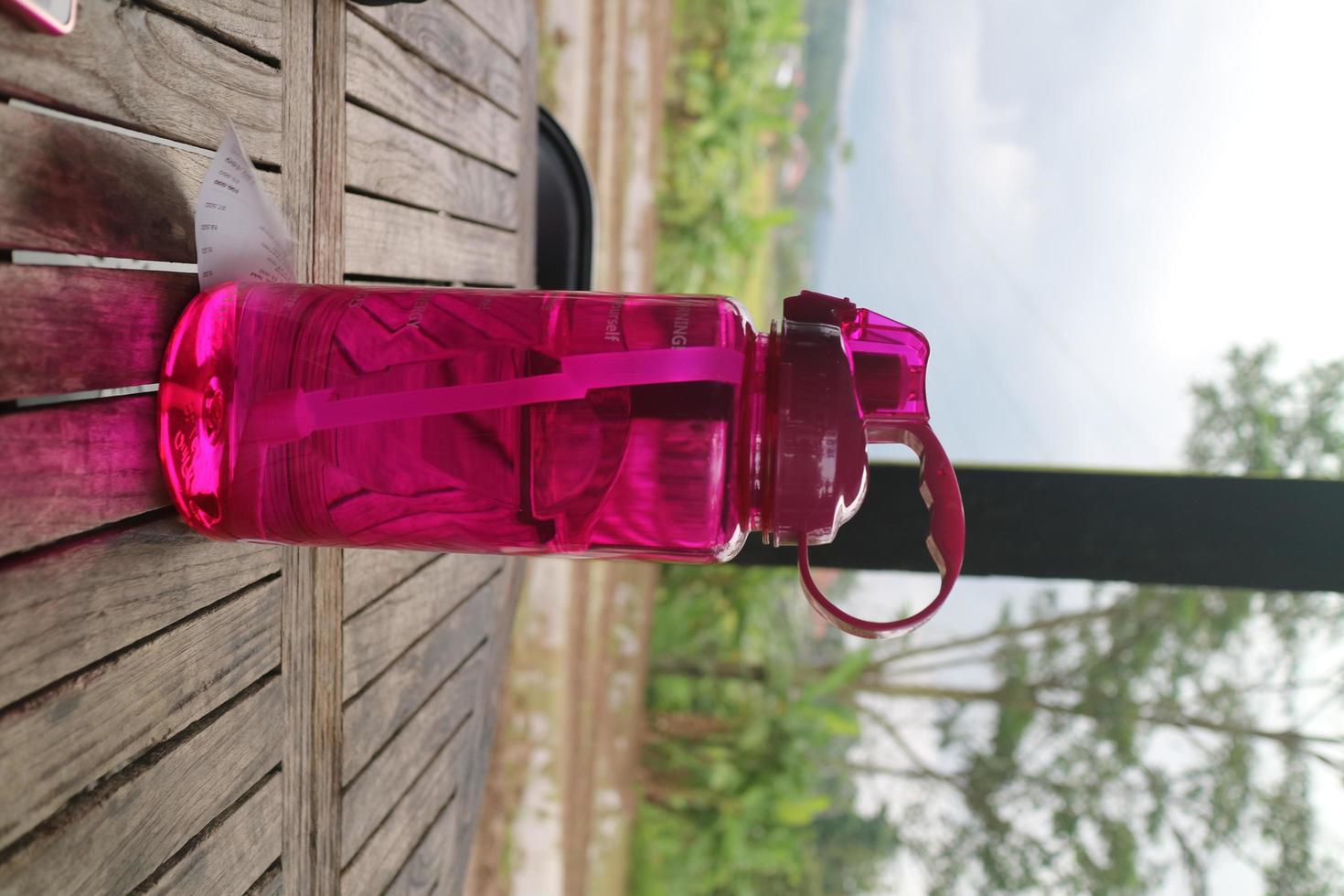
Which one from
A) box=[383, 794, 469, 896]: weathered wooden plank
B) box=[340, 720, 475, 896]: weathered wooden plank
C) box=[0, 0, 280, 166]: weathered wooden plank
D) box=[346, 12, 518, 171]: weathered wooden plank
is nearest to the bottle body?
box=[0, 0, 280, 166]: weathered wooden plank

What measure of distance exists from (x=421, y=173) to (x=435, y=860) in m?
0.88

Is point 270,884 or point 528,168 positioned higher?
point 528,168

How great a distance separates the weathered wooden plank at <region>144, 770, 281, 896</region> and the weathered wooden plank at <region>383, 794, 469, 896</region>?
316 millimetres

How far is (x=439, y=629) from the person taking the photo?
1227mm

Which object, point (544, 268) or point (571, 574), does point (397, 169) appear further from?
point (571, 574)

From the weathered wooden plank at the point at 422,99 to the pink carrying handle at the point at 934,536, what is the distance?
65cm

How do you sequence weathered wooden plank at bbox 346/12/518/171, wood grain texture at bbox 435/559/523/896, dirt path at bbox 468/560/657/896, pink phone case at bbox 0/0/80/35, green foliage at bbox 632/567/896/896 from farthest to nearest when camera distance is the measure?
green foliage at bbox 632/567/896/896 < dirt path at bbox 468/560/657/896 < wood grain texture at bbox 435/559/523/896 < weathered wooden plank at bbox 346/12/518/171 < pink phone case at bbox 0/0/80/35

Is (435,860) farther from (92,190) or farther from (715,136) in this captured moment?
(715,136)

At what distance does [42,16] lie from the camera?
534mm

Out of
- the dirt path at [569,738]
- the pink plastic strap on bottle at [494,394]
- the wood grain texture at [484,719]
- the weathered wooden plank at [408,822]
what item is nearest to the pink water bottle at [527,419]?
the pink plastic strap on bottle at [494,394]

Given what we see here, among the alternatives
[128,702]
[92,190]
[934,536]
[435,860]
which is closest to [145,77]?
[92,190]

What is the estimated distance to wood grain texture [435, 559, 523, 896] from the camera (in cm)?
137

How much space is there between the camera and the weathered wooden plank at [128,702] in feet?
1.83

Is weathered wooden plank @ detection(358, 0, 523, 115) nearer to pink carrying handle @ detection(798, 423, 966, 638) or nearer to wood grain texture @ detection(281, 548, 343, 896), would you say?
wood grain texture @ detection(281, 548, 343, 896)
